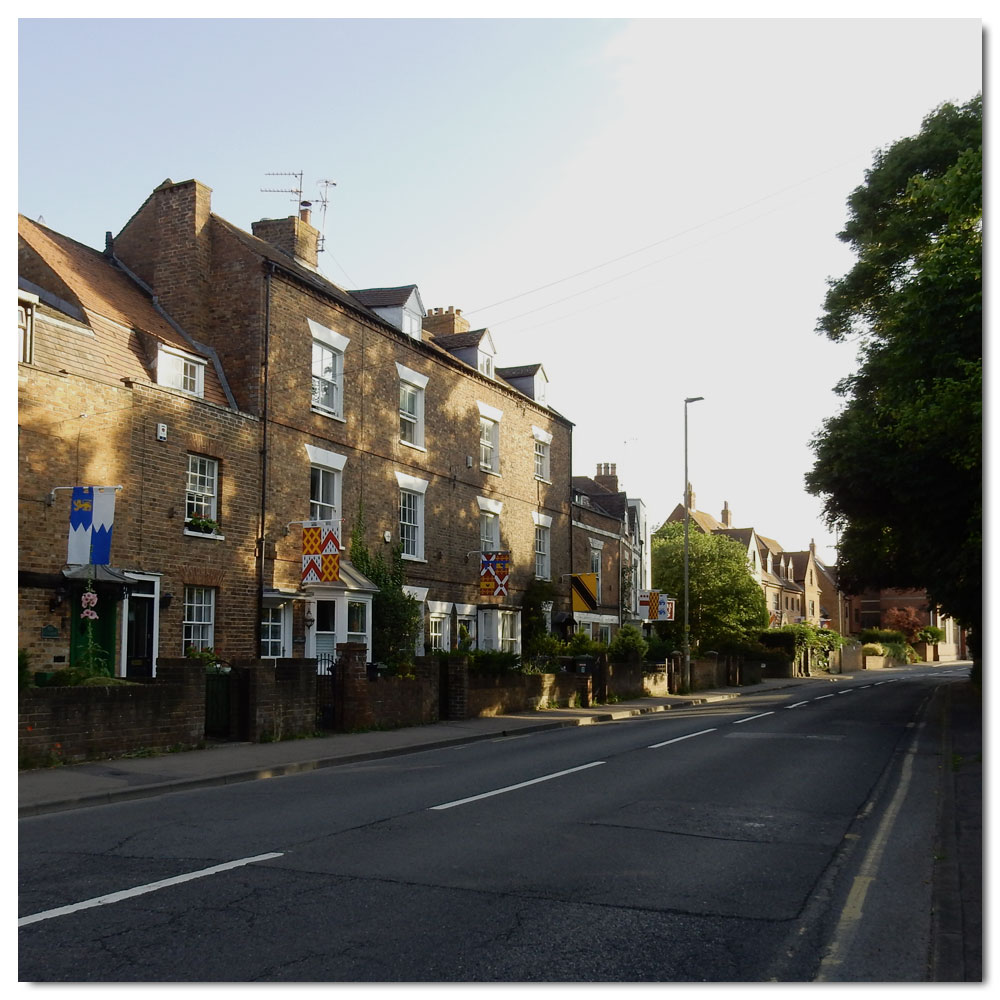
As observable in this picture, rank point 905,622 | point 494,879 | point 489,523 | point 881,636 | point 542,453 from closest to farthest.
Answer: point 494,879
point 489,523
point 542,453
point 881,636
point 905,622

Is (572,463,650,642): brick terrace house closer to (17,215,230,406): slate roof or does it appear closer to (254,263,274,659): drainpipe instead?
(254,263,274,659): drainpipe

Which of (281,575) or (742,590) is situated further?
(742,590)

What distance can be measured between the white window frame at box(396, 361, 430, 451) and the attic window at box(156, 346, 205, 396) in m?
6.72

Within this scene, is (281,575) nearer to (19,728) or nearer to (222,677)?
(222,677)

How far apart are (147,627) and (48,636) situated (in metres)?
2.36

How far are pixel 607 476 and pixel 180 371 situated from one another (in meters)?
39.6

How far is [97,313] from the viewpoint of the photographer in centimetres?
1978

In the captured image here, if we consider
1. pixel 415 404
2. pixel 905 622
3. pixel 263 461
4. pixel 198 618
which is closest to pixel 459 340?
pixel 415 404

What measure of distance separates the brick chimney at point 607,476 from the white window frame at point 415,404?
3059 cm

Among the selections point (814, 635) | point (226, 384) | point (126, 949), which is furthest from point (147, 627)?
point (814, 635)

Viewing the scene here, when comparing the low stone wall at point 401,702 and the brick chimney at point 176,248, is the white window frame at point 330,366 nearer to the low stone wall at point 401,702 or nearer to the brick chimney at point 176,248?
the brick chimney at point 176,248

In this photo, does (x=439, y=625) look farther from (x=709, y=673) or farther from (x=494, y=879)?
(x=494, y=879)

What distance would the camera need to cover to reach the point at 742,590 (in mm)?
56844

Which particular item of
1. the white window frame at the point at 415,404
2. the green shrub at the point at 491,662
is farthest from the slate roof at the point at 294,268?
the green shrub at the point at 491,662
